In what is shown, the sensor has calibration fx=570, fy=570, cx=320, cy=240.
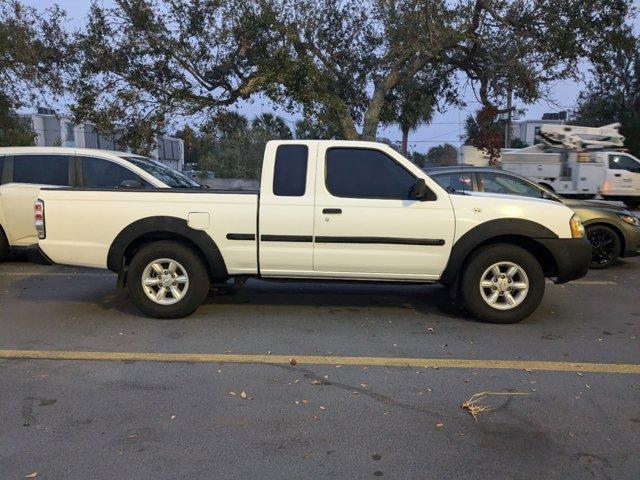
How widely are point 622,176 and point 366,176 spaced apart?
1583cm

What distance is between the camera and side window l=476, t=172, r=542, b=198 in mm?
9219

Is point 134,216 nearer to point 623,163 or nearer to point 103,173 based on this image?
point 103,173

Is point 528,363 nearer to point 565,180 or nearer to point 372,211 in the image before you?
point 372,211

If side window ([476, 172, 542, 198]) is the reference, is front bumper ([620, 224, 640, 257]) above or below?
below

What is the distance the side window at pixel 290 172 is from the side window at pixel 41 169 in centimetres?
441

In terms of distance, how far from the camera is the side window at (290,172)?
5.71 m

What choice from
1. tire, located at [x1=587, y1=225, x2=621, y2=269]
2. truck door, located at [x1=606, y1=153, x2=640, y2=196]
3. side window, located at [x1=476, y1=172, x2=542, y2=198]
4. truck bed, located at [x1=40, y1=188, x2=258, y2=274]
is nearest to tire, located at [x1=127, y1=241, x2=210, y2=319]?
truck bed, located at [x1=40, y1=188, x2=258, y2=274]

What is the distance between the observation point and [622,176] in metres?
18.4

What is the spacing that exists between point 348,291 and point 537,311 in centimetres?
222

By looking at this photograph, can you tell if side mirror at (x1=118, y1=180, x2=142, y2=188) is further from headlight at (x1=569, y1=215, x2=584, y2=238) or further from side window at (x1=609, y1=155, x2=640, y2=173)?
side window at (x1=609, y1=155, x2=640, y2=173)

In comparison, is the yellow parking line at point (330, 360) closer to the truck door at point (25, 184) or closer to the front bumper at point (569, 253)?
the front bumper at point (569, 253)

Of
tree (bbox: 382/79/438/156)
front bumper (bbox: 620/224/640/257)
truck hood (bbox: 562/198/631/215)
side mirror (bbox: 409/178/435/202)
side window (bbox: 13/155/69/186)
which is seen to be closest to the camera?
side mirror (bbox: 409/178/435/202)

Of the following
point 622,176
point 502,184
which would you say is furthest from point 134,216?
point 622,176

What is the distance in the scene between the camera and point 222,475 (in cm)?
306
